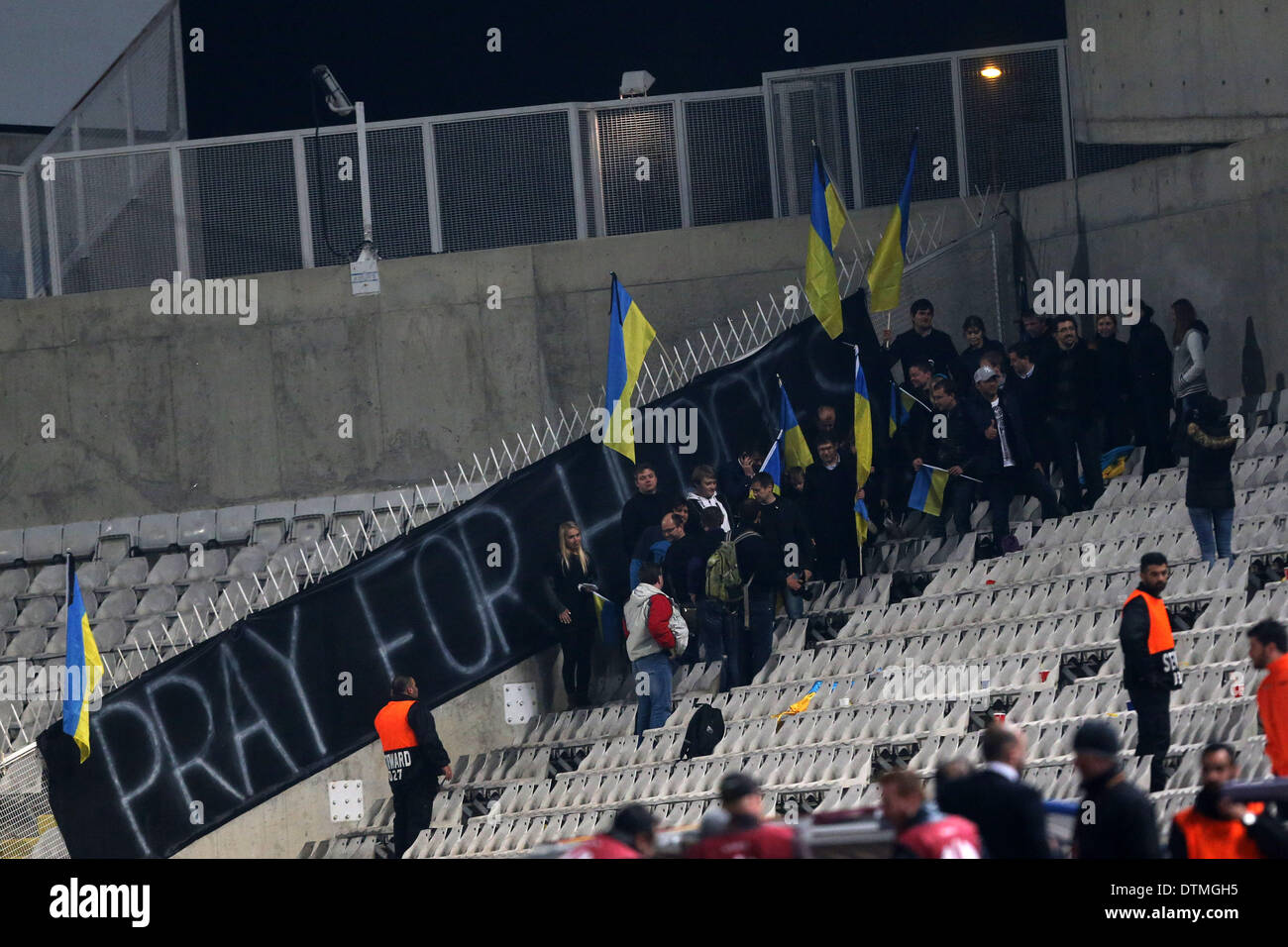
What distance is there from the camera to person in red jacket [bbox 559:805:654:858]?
7.75 meters

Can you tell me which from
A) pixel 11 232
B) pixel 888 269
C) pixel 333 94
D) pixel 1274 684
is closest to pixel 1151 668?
pixel 1274 684

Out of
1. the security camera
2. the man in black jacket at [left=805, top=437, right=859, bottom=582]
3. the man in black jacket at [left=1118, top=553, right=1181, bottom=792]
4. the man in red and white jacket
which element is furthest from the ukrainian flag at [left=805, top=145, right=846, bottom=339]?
the man in black jacket at [left=1118, top=553, right=1181, bottom=792]

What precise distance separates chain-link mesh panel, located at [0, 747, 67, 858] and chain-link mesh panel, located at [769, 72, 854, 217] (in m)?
9.44

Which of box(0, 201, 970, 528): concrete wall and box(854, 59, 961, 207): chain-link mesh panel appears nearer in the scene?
box(0, 201, 970, 528): concrete wall

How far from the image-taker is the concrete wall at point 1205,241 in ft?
58.5

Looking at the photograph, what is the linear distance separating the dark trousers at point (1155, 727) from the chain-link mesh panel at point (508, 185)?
10926mm

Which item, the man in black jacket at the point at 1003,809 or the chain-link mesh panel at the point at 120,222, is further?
the chain-link mesh panel at the point at 120,222

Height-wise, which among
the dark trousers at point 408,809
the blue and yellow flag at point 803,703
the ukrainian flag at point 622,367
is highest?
the ukrainian flag at point 622,367

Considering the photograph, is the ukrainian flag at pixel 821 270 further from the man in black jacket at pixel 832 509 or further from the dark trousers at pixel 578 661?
the dark trousers at pixel 578 661

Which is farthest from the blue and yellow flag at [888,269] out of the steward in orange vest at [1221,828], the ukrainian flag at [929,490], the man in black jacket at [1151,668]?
the steward in orange vest at [1221,828]

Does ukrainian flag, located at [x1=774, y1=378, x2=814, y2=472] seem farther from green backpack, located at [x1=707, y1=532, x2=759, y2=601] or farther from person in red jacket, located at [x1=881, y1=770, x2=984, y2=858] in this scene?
person in red jacket, located at [x1=881, y1=770, x2=984, y2=858]

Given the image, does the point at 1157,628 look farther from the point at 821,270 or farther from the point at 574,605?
the point at 821,270

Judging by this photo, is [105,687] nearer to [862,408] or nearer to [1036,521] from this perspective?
[862,408]

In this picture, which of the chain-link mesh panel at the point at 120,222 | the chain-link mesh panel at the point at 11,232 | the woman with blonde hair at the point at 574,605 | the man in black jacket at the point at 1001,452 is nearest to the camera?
the man in black jacket at the point at 1001,452
